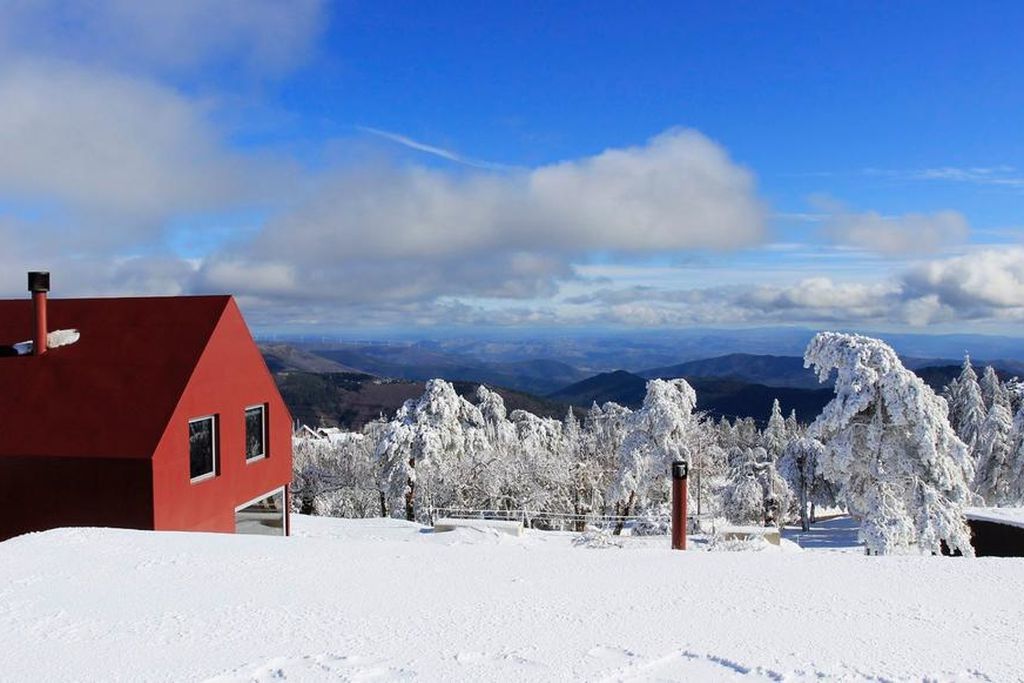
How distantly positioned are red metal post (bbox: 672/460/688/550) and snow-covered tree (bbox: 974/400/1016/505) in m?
31.2

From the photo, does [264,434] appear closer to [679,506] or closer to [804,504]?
[679,506]

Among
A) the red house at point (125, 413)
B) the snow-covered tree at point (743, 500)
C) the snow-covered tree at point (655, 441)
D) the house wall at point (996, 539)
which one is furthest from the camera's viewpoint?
the snow-covered tree at point (743, 500)

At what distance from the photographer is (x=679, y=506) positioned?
10961mm

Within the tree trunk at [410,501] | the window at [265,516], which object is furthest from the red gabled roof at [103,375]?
the tree trunk at [410,501]

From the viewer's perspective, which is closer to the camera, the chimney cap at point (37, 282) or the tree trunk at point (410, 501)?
the chimney cap at point (37, 282)

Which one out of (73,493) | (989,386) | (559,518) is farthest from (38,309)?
(989,386)

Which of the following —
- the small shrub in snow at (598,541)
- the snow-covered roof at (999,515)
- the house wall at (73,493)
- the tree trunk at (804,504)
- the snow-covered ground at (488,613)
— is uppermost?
the house wall at (73,493)

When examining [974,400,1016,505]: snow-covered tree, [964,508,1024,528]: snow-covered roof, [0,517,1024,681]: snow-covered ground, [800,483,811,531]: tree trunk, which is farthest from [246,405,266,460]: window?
[800,483,811,531]: tree trunk

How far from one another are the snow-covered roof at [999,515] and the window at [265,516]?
18086 millimetres

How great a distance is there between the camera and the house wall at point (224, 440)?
11.4m

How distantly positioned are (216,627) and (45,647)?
1.30 metres

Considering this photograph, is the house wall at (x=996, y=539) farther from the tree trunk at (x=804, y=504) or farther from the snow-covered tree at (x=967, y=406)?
the snow-covered tree at (x=967, y=406)

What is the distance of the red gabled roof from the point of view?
1126 centimetres

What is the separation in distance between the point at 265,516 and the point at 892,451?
15.8m
